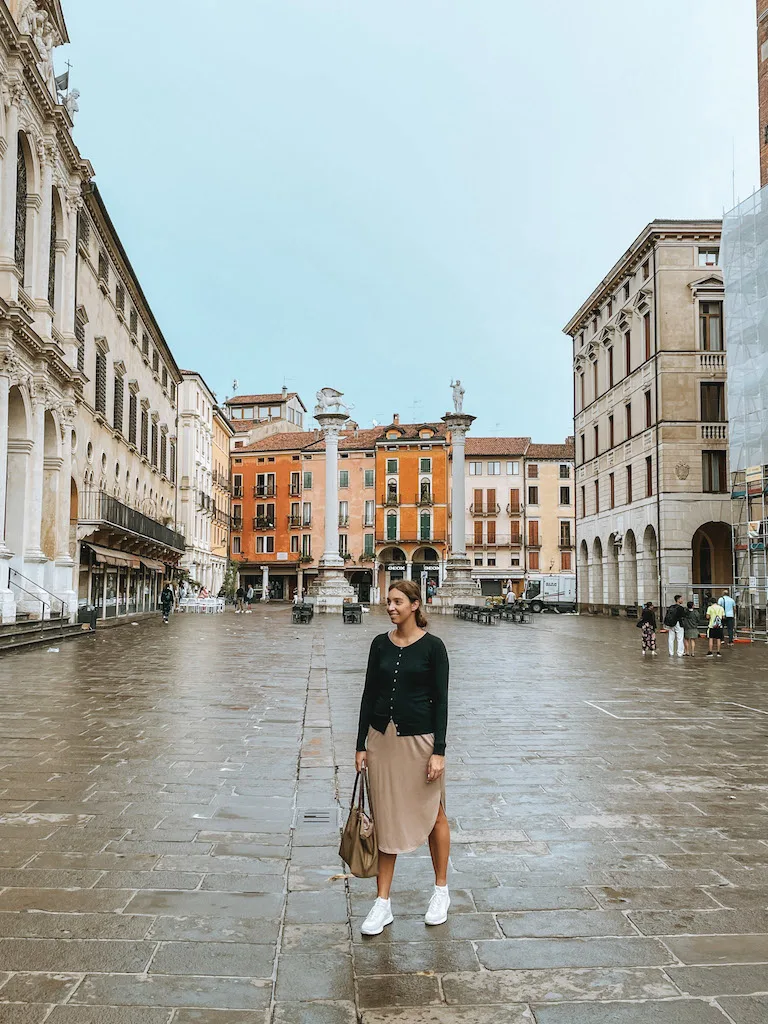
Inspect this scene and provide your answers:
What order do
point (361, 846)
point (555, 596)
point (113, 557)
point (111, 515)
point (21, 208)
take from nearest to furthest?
point (361, 846), point (21, 208), point (111, 515), point (113, 557), point (555, 596)

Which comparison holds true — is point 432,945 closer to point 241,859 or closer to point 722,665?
point 241,859

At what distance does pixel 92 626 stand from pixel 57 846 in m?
23.2

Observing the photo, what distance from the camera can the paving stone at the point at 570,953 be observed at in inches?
154

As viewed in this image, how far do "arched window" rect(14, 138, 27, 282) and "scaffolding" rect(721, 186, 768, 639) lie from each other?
22.3 meters

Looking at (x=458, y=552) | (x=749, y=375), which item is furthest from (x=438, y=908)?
(x=458, y=552)

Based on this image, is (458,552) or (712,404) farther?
(458,552)

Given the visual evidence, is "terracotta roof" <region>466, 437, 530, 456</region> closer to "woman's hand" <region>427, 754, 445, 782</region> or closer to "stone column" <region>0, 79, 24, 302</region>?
"stone column" <region>0, 79, 24, 302</region>

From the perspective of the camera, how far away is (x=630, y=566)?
141 feet

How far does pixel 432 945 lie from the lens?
162 inches

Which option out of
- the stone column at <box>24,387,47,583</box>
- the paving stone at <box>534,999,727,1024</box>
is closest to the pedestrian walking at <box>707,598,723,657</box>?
the stone column at <box>24,387,47,583</box>

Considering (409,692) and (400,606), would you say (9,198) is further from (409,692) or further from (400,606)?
(409,692)

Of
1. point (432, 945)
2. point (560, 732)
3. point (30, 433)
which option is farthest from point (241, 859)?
point (30, 433)

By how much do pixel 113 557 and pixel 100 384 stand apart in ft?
21.0

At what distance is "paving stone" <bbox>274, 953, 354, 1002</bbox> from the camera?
3.60 meters
